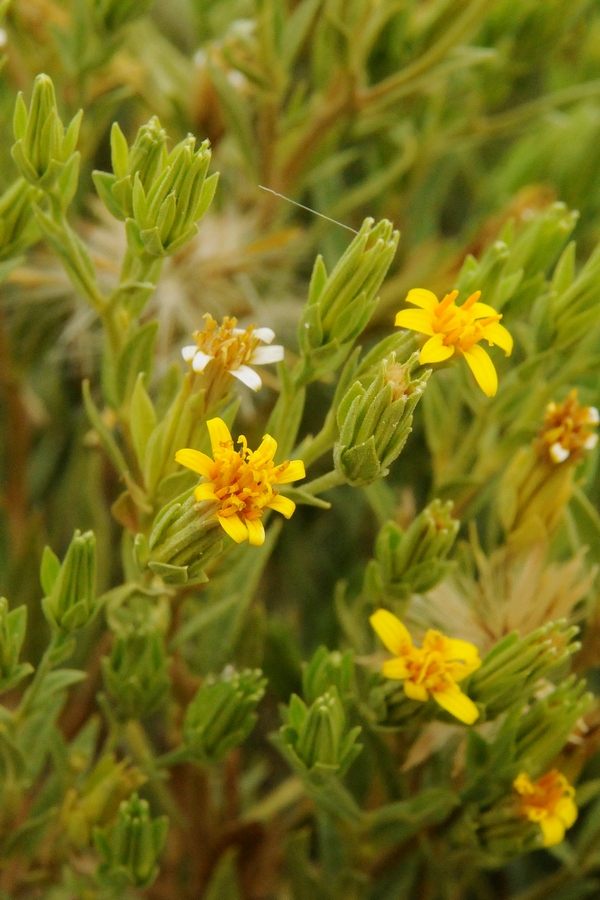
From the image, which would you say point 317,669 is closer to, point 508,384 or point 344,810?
point 344,810

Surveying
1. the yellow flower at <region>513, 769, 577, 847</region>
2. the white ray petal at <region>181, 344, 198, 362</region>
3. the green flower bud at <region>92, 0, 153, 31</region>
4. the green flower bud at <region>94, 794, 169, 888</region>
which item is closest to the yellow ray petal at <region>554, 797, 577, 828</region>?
the yellow flower at <region>513, 769, 577, 847</region>

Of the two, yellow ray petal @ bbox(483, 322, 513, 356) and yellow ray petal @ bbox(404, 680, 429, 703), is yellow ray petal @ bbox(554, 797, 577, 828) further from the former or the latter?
yellow ray petal @ bbox(483, 322, 513, 356)

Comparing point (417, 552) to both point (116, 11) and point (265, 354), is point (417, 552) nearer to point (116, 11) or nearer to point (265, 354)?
point (265, 354)

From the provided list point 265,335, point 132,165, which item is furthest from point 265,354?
point 132,165

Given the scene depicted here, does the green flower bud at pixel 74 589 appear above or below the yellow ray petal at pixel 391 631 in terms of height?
above

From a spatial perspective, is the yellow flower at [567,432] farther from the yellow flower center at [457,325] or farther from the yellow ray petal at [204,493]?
the yellow ray petal at [204,493]

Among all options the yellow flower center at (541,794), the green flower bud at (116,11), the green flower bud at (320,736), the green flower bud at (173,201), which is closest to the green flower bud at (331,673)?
the green flower bud at (320,736)
